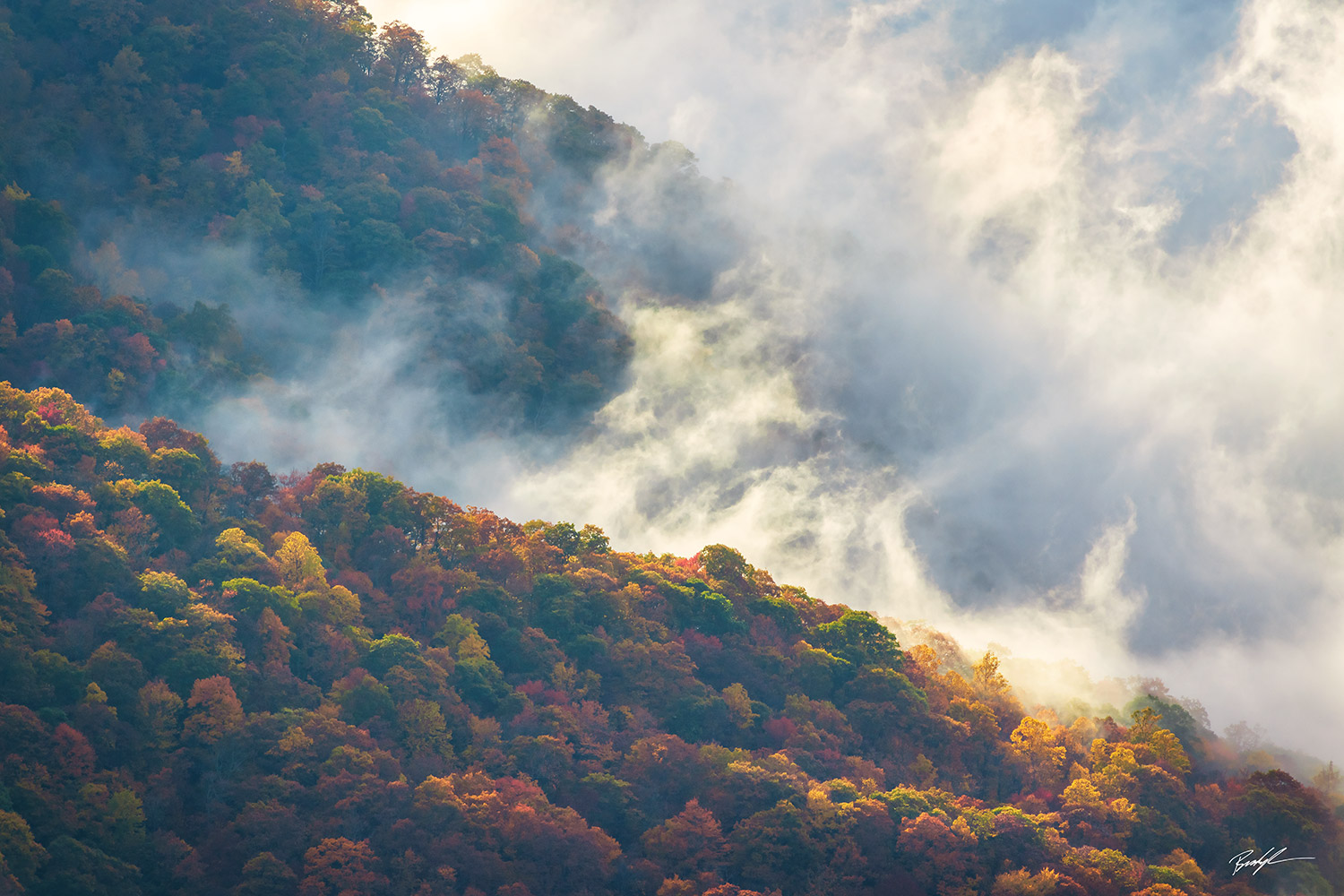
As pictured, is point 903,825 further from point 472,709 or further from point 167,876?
point 167,876

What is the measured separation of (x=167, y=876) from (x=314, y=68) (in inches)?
3982

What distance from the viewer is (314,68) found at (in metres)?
158

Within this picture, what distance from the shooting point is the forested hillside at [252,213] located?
12375 cm

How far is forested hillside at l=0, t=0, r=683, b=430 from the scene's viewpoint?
124 m

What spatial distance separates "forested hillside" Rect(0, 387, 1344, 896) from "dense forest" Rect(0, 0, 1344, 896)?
24cm

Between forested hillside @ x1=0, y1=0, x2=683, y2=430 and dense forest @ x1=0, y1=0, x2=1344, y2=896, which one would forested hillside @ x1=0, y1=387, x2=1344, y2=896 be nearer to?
dense forest @ x1=0, y1=0, x2=1344, y2=896
